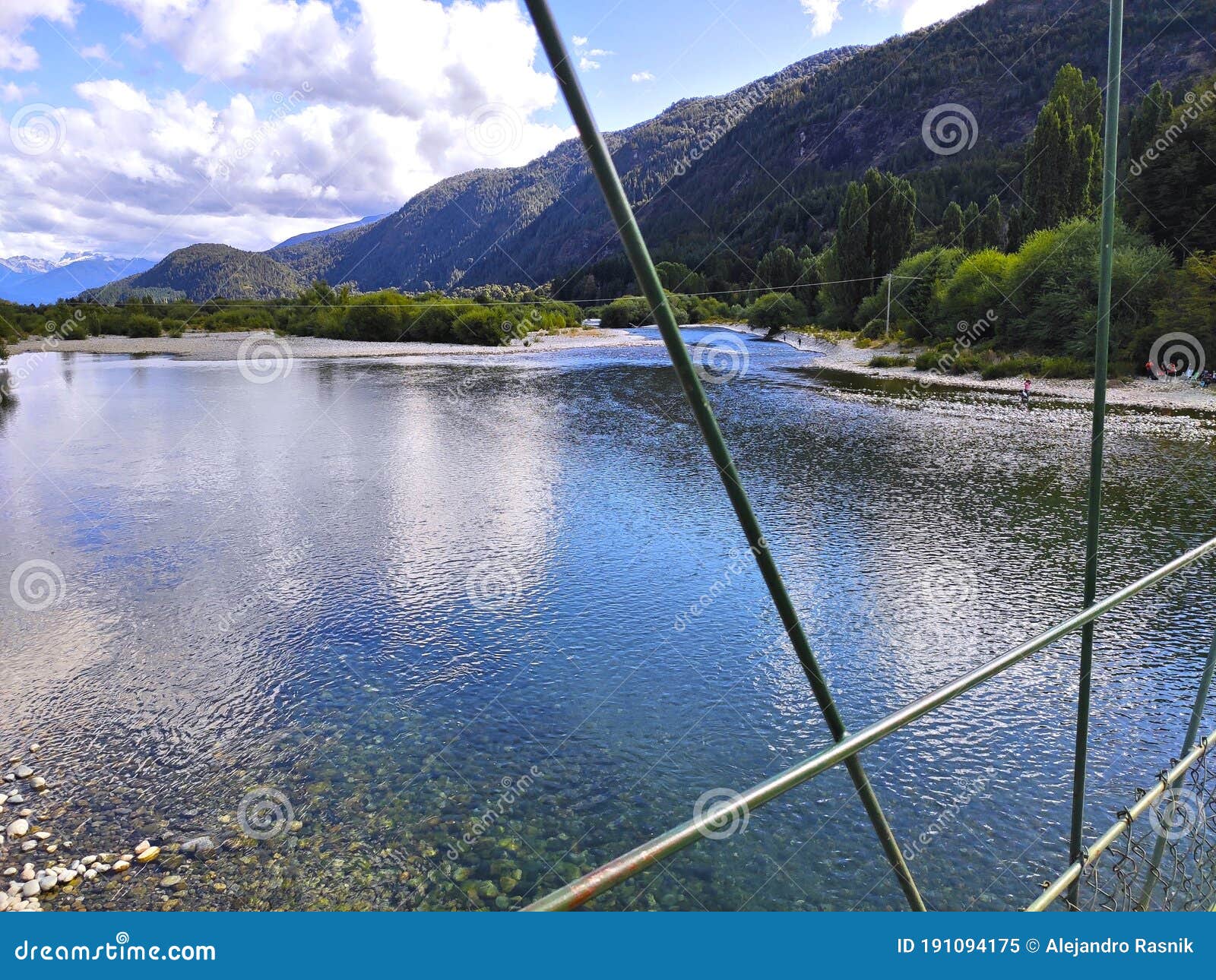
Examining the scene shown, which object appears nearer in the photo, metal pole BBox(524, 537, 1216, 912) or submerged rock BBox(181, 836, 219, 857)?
metal pole BBox(524, 537, 1216, 912)

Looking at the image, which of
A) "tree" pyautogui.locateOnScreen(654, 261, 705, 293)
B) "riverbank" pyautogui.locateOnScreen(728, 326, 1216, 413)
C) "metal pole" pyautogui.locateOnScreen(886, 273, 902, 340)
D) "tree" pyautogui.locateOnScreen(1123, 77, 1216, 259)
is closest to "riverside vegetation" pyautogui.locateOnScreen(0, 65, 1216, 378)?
"tree" pyautogui.locateOnScreen(1123, 77, 1216, 259)

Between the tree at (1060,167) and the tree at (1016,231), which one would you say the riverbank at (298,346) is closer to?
the tree at (1016,231)

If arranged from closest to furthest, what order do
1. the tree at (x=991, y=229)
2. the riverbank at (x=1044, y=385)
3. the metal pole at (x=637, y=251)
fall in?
the metal pole at (x=637, y=251)
the riverbank at (x=1044, y=385)
the tree at (x=991, y=229)

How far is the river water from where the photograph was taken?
4.81 metres

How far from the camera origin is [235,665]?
7.32 m

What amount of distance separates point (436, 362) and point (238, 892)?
4232 cm

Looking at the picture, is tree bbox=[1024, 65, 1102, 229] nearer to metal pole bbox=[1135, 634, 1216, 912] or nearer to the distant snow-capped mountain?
metal pole bbox=[1135, 634, 1216, 912]

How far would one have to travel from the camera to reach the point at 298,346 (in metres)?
57.9

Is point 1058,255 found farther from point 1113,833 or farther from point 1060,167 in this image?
point 1113,833

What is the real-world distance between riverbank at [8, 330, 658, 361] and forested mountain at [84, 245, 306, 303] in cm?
3826

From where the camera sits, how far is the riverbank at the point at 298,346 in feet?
167

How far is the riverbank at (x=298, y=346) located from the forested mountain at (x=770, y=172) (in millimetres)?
25458

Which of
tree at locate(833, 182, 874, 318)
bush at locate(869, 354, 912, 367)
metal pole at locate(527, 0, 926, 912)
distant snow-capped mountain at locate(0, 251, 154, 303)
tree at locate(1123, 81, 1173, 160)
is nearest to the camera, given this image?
metal pole at locate(527, 0, 926, 912)

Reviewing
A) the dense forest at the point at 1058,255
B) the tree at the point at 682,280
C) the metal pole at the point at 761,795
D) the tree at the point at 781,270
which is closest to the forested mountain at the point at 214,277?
the tree at the point at 682,280
